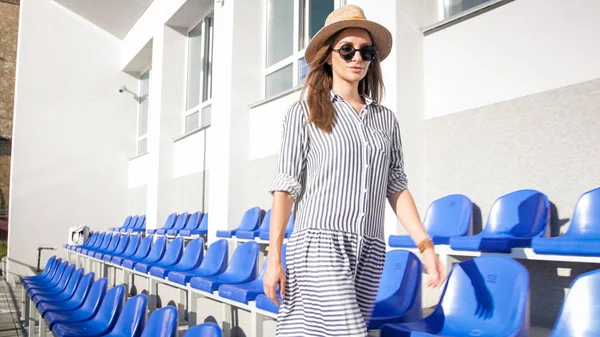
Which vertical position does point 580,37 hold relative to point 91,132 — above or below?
below

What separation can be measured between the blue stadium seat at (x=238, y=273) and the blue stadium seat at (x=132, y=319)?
661mm

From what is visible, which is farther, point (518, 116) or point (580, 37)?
point (518, 116)

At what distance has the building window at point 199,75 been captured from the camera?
8.13 metres

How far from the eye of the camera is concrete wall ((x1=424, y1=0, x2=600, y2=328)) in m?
2.76

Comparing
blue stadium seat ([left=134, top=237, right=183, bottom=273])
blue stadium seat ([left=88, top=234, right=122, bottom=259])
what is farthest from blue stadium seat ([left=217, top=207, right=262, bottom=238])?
blue stadium seat ([left=88, top=234, right=122, bottom=259])

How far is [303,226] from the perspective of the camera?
1257mm

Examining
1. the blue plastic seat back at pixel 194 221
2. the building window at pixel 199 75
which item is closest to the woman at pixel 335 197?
the blue plastic seat back at pixel 194 221

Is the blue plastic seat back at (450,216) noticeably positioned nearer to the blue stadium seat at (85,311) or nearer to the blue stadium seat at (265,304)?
the blue stadium seat at (265,304)

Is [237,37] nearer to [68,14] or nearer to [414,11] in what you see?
[414,11]

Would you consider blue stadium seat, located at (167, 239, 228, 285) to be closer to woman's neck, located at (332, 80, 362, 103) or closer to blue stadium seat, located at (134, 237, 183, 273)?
blue stadium seat, located at (134, 237, 183, 273)

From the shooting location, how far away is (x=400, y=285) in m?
2.23

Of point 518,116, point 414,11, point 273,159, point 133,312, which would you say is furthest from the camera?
point 273,159

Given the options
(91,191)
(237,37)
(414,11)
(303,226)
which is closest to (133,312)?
(303,226)

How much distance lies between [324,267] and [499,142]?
7.70ft
